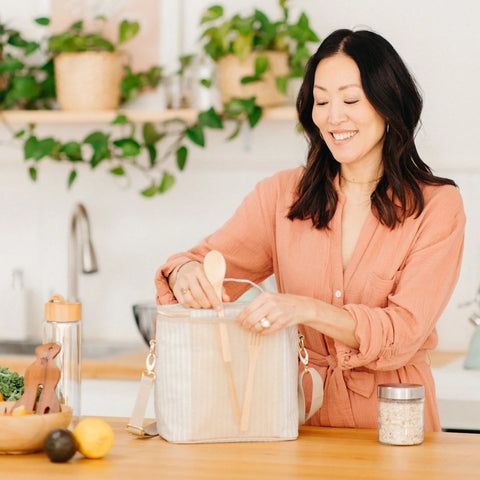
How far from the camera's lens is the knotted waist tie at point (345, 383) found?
5.64ft

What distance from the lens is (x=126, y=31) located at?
2.89 metres

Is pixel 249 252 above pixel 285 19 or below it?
below

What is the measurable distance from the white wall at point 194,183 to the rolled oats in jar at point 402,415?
4.95 ft

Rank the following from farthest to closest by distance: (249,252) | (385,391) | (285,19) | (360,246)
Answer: (285,19)
(249,252)
(360,246)
(385,391)

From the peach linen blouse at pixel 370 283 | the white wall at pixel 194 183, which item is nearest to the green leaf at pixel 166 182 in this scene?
the white wall at pixel 194 183

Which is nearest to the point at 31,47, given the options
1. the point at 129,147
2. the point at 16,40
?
the point at 16,40

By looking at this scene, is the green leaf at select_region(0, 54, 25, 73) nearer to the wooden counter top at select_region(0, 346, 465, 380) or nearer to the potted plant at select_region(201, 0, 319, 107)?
the potted plant at select_region(201, 0, 319, 107)

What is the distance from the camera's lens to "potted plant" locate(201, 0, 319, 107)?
9.04ft

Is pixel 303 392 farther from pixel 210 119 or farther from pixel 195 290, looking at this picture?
pixel 210 119

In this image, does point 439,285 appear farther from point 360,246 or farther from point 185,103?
point 185,103

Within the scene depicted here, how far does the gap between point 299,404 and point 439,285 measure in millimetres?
354

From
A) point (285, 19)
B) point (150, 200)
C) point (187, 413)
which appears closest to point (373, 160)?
point (187, 413)

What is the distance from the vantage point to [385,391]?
1.41 m

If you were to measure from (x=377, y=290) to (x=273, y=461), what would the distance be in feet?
1.73
